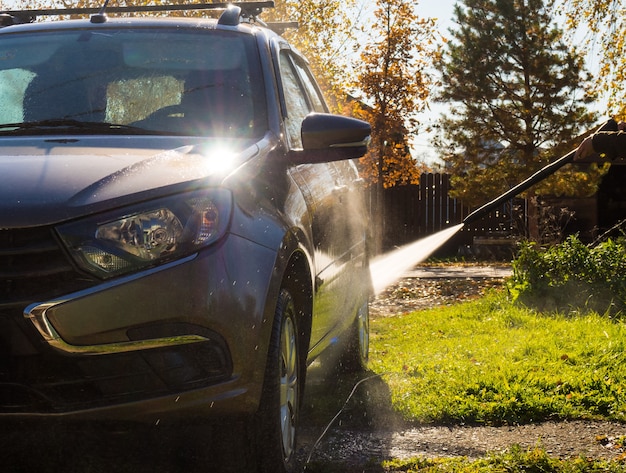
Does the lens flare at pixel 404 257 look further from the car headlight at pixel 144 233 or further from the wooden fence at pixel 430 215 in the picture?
the car headlight at pixel 144 233

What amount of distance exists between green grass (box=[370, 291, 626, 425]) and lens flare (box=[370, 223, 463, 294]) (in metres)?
8.85

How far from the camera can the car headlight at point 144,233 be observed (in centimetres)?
300

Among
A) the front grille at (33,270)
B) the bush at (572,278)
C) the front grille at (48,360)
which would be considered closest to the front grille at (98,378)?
the front grille at (48,360)

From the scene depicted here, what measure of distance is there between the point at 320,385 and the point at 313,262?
2.35 metres

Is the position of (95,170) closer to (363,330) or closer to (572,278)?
(363,330)

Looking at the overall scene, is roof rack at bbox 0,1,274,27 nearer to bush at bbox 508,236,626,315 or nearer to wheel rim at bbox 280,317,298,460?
wheel rim at bbox 280,317,298,460

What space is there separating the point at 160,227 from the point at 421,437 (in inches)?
98.5

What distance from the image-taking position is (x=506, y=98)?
99.1ft

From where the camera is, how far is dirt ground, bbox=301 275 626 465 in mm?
4691

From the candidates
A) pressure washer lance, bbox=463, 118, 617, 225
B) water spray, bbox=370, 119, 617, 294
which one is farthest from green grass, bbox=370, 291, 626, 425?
water spray, bbox=370, 119, 617, 294

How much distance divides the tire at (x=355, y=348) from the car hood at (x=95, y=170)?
2.98 metres

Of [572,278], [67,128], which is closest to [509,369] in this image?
[67,128]

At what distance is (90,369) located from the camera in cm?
300

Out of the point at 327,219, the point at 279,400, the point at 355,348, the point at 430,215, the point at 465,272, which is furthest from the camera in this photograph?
the point at 430,215
